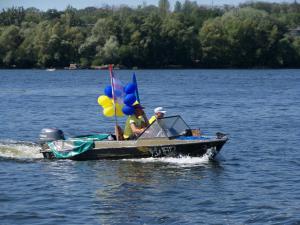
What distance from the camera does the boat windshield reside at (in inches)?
1007

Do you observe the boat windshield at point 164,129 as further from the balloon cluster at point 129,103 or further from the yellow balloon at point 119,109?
the yellow balloon at point 119,109

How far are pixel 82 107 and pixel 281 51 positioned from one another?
8369cm

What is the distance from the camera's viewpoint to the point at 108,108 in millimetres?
26953

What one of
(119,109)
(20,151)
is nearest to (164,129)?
(119,109)

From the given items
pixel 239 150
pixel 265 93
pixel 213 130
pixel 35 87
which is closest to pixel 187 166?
pixel 239 150

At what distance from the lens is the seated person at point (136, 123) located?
26.0m

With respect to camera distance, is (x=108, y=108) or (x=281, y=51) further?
(x=281, y=51)

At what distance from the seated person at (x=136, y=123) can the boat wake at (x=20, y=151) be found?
11.6 feet

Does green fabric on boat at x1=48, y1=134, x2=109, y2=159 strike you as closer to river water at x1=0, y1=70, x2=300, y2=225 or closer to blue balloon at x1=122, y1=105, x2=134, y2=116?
river water at x1=0, y1=70, x2=300, y2=225

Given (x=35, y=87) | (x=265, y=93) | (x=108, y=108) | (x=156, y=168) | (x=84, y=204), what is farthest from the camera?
(x=35, y=87)

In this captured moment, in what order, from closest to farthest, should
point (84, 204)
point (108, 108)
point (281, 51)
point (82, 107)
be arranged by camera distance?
point (84, 204), point (108, 108), point (82, 107), point (281, 51)

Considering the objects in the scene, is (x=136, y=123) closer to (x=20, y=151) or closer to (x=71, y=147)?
(x=71, y=147)

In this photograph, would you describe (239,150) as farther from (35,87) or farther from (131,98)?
(35,87)

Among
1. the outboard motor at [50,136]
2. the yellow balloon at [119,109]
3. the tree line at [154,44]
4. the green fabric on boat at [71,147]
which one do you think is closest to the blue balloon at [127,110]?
the yellow balloon at [119,109]
